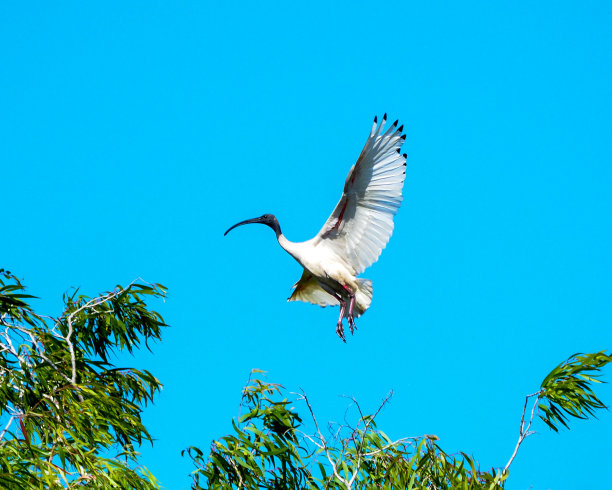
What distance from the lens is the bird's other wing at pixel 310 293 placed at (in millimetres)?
9422

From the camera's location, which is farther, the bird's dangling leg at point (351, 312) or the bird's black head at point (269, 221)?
the bird's black head at point (269, 221)

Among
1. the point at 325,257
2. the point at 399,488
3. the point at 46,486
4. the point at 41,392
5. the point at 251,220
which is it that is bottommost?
the point at 46,486

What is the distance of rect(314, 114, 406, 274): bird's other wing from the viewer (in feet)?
25.6

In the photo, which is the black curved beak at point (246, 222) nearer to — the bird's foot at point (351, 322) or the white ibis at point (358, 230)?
the white ibis at point (358, 230)

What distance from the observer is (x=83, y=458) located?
16.8ft

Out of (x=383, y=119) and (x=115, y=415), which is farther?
(x=383, y=119)

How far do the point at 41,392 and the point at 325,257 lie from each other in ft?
11.3

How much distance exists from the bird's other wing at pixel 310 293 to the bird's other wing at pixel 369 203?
0.83 meters

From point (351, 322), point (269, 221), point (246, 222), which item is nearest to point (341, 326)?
point (351, 322)

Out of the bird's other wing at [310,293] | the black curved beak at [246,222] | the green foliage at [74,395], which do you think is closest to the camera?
the green foliage at [74,395]

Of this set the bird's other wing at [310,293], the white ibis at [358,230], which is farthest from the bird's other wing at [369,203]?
the bird's other wing at [310,293]

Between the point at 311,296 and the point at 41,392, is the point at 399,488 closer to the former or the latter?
the point at 41,392

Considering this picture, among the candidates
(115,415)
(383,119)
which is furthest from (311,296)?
(115,415)

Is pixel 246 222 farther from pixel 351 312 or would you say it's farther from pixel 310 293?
pixel 351 312
